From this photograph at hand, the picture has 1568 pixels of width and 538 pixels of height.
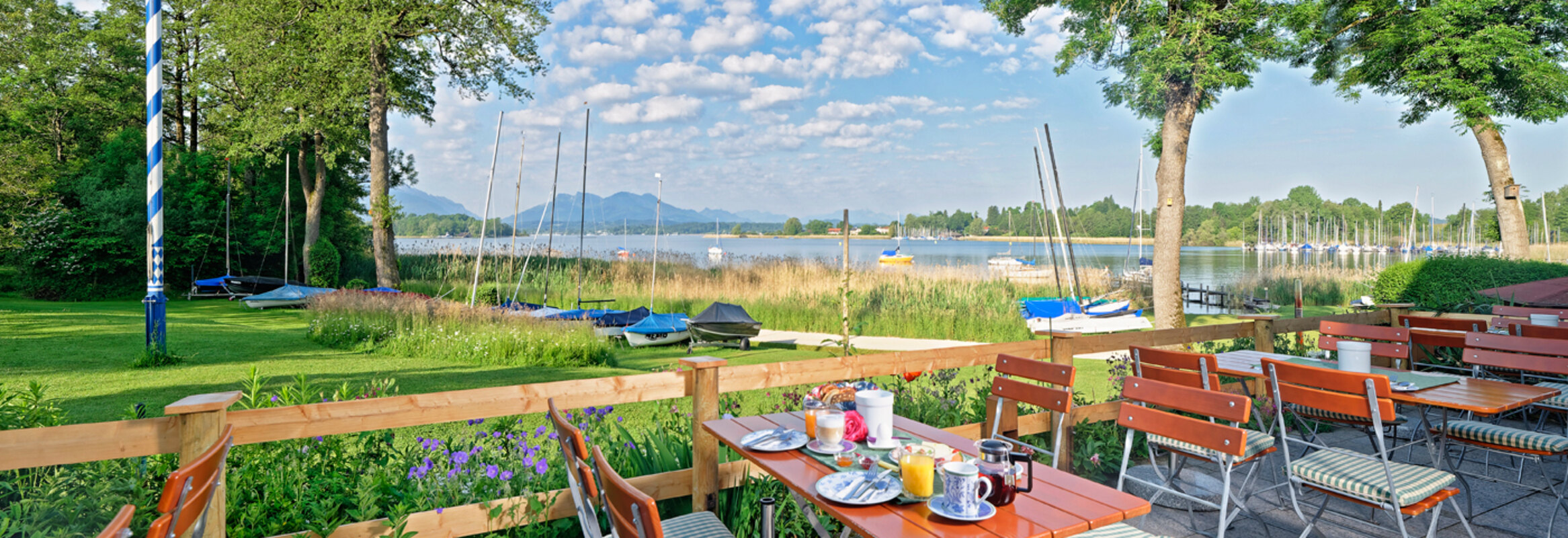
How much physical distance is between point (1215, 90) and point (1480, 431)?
718 centimetres

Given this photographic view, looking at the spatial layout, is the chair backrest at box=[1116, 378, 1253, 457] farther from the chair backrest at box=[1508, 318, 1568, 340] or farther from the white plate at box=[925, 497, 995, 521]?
the chair backrest at box=[1508, 318, 1568, 340]

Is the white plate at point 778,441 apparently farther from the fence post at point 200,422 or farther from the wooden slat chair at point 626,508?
the fence post at point 200,422

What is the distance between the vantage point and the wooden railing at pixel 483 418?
81.9 inches

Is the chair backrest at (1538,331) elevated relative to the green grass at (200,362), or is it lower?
elevated

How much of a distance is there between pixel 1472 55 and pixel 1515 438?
987 cm

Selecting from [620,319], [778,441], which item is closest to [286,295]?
[620,319]

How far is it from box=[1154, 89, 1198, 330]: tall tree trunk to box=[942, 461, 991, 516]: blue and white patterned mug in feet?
28.4

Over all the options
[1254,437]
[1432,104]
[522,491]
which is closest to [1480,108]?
[1432,104]

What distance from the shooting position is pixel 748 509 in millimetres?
3184

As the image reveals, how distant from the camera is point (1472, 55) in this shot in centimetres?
1029

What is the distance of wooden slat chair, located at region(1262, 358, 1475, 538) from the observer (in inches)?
115

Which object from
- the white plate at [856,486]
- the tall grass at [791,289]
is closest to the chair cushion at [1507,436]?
the white plate at [856,486]

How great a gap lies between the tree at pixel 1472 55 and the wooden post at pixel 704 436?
33.3 ft

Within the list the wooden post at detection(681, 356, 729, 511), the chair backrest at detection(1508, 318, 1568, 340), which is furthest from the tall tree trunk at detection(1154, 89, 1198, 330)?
the wooden post at detection(681, 356, 729, 511)
